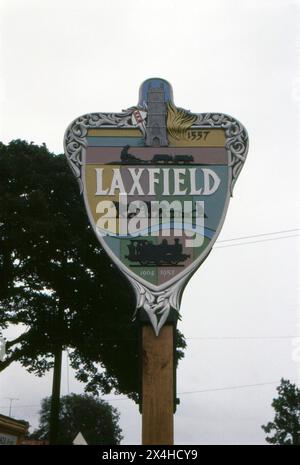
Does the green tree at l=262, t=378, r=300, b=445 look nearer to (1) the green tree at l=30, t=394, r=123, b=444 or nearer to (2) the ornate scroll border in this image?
(1) the green tree at l=30, t=394, r=123, b=444

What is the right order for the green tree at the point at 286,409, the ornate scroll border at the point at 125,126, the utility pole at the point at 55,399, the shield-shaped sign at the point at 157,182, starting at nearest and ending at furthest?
the shield-shaped sign at the point at 157,182 < the ornate scroll border at the point at 125,126 < the utility pole at the point at 55,399 < the green tree at the point at 286,409

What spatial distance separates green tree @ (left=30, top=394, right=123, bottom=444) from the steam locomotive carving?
48.5 meters

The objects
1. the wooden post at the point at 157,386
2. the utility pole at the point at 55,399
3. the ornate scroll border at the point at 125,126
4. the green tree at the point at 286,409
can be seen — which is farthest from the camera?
the green tree at the point at 286,409

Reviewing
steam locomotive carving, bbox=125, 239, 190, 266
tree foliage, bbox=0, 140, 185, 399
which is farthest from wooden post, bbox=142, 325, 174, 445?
tree foliage, bbox=0, 140, 185, 399

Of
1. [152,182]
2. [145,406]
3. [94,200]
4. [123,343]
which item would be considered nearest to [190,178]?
[152,182]

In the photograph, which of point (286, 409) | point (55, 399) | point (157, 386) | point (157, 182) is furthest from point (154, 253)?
point (286, 409)

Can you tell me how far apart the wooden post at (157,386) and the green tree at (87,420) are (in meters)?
48.3

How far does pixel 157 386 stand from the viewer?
9977 mm

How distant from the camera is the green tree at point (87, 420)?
188ft

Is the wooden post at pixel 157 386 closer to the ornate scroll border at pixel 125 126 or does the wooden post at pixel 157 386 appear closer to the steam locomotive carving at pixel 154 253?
the steam locomotive carving at pixel 154 253

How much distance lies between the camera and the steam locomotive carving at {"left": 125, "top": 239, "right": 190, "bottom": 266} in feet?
34.6

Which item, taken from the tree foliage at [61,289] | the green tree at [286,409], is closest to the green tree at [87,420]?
the green tree at [286,409]

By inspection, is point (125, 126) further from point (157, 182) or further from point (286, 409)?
point (286, 409)

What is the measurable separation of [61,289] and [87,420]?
132 feet
